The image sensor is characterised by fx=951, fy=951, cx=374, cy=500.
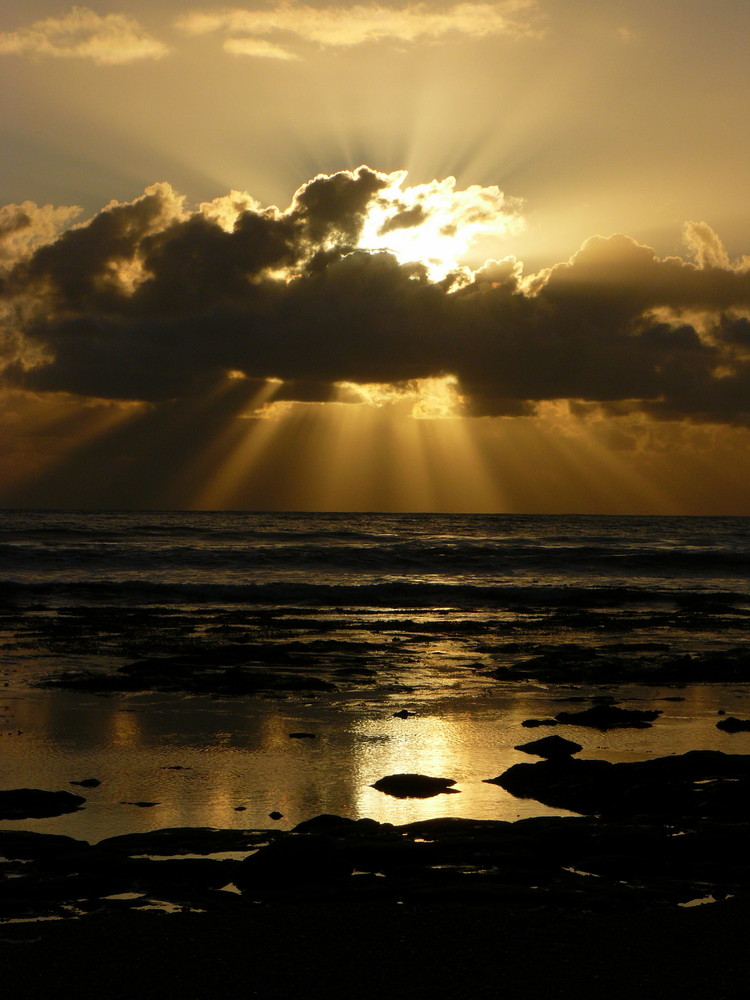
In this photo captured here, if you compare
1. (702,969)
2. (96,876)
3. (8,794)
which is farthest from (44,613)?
(702,969)

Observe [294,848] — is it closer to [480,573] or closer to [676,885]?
[676,885]

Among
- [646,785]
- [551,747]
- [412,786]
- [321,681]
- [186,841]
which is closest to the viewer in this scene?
[186,841]

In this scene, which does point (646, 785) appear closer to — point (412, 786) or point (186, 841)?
point (412, 786)

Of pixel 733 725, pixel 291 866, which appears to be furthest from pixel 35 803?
pixel 733 725

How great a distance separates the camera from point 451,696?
50.0 feet

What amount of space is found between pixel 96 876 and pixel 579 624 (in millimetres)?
21647

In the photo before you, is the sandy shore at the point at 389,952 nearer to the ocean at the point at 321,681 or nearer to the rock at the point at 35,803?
the ocean at the point at 321,681

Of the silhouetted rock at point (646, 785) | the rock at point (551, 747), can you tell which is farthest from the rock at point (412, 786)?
the rock at point (551, 747)

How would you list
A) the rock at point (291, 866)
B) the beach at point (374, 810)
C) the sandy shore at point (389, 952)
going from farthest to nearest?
the rock at point (291, 866)
the beach at point (374, 810)
the sandy shore at point (389, 952)

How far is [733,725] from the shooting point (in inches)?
504

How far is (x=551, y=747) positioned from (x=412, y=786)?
2360 millimetres

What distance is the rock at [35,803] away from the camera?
Answer: 8508mm

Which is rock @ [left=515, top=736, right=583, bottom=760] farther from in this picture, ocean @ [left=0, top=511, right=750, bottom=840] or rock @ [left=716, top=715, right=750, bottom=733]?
rock @ [left=716, top=715, right=750, bottom=733]

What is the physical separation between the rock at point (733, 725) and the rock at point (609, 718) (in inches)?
37.3
